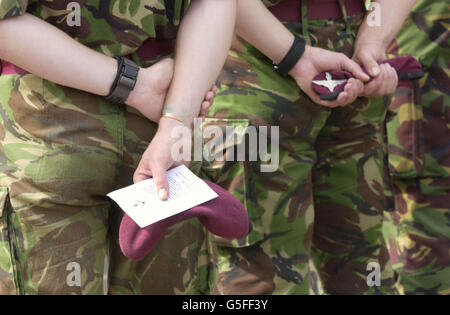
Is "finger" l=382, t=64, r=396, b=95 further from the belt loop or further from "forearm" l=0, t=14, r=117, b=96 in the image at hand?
"forearm" l=0, t=14, r=117, b=96

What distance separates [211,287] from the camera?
61.4 inches

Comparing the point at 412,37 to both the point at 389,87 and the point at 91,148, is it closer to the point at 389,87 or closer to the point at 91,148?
the point at 389,87

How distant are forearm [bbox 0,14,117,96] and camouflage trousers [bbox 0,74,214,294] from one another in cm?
4

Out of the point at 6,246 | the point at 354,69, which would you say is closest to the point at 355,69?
the point at 354,69

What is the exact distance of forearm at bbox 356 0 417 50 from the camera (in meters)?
1.60

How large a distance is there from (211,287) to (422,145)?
0.98 m

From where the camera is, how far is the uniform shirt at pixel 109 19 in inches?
41.7

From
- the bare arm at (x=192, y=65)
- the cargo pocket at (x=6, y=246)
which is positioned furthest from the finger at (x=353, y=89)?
the cargo pocket at (x=6, y=246)

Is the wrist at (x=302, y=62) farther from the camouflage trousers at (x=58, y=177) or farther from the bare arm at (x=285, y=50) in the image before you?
the camouflage trousers at (x=58, y=177)

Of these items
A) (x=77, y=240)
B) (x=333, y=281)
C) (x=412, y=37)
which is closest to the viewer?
(x=77, y=240)

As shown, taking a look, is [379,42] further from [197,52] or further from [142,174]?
[142,174]

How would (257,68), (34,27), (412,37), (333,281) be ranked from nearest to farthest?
(34,27) < (257,68) < (333,281) < (412,37)

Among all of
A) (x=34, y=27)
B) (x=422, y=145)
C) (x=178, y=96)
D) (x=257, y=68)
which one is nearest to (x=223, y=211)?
(x=178, y=96)

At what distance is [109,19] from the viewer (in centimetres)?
109
